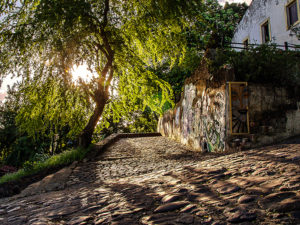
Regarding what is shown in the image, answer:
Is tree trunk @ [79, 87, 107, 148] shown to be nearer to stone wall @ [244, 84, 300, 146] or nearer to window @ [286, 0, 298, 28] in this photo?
stone wall @ [244, 84, 300, 146]

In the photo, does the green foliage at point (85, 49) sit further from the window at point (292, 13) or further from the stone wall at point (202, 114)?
the window at point (292, 13)

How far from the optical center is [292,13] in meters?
13.9

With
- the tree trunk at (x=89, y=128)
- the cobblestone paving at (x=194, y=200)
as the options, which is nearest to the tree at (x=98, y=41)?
→ the tree trunk at (x=89, y=128)

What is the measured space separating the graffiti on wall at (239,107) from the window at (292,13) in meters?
9.97

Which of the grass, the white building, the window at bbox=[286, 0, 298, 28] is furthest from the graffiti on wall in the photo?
the window at bbox=[286, 0, 298, 28]

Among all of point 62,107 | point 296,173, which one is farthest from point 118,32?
point 296,173

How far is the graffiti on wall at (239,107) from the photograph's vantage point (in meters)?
5.82

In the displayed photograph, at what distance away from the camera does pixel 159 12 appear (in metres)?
7.37

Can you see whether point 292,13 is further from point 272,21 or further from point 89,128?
point 89,128

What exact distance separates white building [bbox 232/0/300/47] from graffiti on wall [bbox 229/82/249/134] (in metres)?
→ 7.34

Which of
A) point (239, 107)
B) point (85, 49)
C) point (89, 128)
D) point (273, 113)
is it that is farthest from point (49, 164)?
point (273, 113)

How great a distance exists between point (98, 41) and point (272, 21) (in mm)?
11869

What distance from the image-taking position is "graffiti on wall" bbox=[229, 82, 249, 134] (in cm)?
582

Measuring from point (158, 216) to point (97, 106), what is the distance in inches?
254
